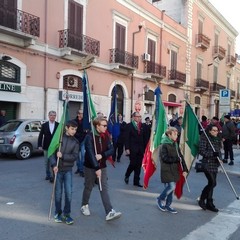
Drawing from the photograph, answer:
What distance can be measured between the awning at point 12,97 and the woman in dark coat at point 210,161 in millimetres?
10622

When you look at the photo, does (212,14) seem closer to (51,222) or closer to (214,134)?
(214,134)

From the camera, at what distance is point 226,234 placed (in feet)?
16.1

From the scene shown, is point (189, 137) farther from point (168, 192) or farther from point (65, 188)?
point (65, 188)

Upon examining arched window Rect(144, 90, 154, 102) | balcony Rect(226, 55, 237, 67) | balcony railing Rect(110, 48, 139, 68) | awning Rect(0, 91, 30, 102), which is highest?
balcony Rect(226, 55, 237, 67)

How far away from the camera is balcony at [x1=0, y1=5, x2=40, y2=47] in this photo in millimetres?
14391

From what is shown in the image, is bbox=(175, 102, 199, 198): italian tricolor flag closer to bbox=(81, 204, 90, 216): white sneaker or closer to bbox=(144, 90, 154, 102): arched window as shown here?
bbox=(81, 204, 90, 216): white sneaker

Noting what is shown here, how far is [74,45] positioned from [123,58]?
4983 mm

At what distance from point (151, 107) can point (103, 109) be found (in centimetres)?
637

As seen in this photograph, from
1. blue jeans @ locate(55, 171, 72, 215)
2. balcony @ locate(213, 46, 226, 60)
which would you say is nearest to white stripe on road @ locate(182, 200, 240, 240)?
blue jeans @ locate(55, 171, 72, 215)

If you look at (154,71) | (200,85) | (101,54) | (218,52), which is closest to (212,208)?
(101,54)

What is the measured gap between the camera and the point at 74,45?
17.8 metres

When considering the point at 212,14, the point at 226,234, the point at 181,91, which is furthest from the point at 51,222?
the point at 212,14

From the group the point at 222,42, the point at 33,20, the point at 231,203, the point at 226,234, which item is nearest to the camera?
the point at 226,234

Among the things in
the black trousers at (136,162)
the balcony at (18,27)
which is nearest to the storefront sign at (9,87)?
the balcony at (18,27)
